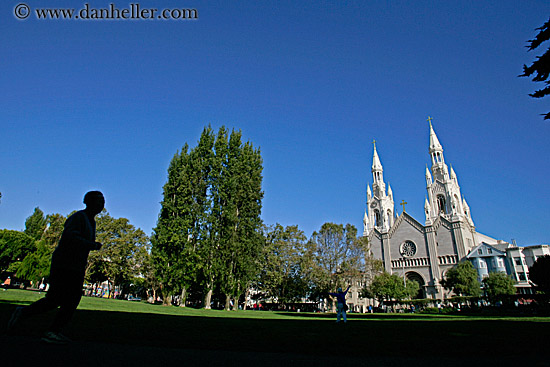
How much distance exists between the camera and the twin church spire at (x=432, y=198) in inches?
2951

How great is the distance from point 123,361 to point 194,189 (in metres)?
31.1

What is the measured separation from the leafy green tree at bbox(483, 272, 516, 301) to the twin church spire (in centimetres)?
2257

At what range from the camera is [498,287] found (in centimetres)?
4844

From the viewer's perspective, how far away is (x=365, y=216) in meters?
86.6

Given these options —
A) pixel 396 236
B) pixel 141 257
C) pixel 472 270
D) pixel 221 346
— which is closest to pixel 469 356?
pixel 221 346

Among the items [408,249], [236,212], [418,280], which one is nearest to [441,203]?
[408,249]

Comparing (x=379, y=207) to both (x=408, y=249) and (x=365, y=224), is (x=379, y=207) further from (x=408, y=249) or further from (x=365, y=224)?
(x=408, y=249)

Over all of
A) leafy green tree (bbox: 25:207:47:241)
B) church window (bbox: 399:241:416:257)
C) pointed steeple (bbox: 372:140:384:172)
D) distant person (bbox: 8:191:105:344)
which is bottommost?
distant person (bbox: 8:191:105:344)

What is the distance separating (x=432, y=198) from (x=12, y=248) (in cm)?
8524

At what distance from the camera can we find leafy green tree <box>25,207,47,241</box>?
67688mm

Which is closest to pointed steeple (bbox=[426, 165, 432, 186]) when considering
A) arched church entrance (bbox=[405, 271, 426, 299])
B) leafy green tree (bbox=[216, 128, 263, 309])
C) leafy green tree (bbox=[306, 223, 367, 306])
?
arched church entrance (bbox=[405, 271, 426, 299])

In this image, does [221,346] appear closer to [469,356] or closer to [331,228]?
[469,356]

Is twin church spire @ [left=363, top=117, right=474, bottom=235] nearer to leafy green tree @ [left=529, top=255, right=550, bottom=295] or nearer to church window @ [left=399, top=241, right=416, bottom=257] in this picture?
church window @ [left=399, top=241, right=416, bottom=257]

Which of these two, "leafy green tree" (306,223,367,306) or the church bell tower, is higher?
the church bell tower
